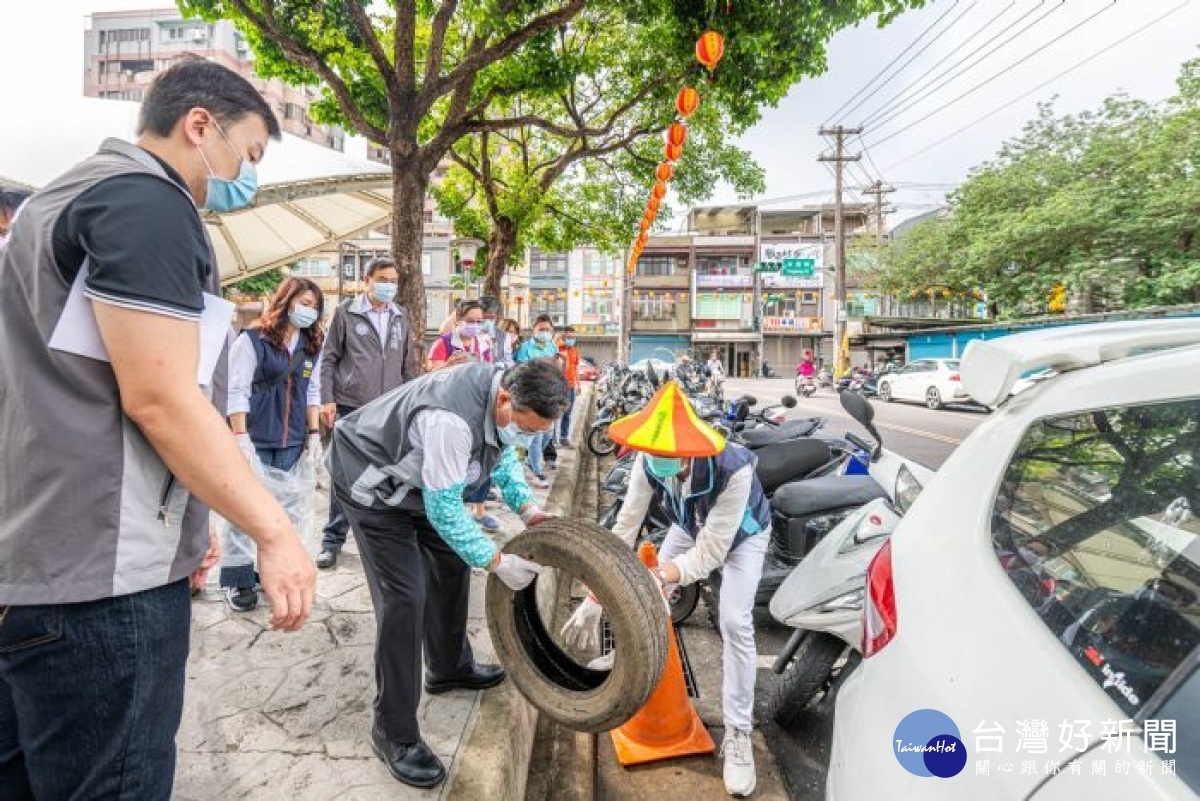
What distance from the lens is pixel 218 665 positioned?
2.76 metres

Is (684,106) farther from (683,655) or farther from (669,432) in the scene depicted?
(683,655)

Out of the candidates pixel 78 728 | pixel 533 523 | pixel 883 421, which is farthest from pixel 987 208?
pixel 78 728

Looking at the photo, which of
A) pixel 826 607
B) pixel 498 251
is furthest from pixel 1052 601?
pixel 498 251

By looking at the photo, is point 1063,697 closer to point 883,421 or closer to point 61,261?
point 61,261

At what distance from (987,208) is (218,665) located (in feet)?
89.3

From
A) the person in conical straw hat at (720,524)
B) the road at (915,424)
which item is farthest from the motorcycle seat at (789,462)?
A: the road at (915,424)

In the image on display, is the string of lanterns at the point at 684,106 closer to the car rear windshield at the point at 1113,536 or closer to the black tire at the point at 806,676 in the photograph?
the black tire at the point at 806,676

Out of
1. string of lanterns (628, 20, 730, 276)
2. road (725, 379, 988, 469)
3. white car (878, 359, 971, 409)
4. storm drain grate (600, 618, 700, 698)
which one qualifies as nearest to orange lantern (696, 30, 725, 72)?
string of lanterns (628, 20, 730, 276)

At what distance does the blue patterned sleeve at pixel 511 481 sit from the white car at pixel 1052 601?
4.93 feet

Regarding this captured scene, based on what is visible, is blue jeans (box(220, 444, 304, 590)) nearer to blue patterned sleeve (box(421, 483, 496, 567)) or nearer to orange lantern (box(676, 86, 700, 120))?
blue patterned sleeve (box(421, 483, 496, 567))

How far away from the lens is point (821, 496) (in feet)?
12.7

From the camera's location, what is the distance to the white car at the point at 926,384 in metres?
17.3

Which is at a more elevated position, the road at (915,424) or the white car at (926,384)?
the white car at (926,384)

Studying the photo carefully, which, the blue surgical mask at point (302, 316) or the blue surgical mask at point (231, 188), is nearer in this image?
the blue surgical mask at point (231, 188)
